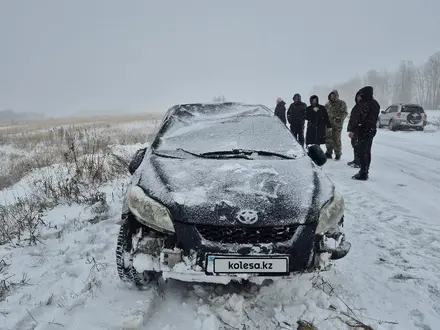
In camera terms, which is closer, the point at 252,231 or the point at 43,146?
the point at 252,231

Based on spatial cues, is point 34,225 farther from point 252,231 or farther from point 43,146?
point 43,146

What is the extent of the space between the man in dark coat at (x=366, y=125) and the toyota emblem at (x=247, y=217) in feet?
16.5

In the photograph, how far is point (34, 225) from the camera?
4055 millimetres

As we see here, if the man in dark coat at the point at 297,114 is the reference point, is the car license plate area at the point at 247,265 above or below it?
below

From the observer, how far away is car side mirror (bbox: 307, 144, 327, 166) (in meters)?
3.49

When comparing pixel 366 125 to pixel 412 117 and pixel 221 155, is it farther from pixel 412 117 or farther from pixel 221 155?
pixel 412 117

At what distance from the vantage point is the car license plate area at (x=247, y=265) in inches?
89.0

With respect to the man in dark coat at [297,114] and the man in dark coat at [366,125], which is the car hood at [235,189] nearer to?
the man in dark coat at [366,125]

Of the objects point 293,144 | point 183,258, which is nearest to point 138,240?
point 183,258

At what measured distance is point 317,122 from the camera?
8516mm

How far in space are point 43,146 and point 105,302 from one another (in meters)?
14.0

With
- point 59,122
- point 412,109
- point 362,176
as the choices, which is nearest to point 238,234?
point 362,176
